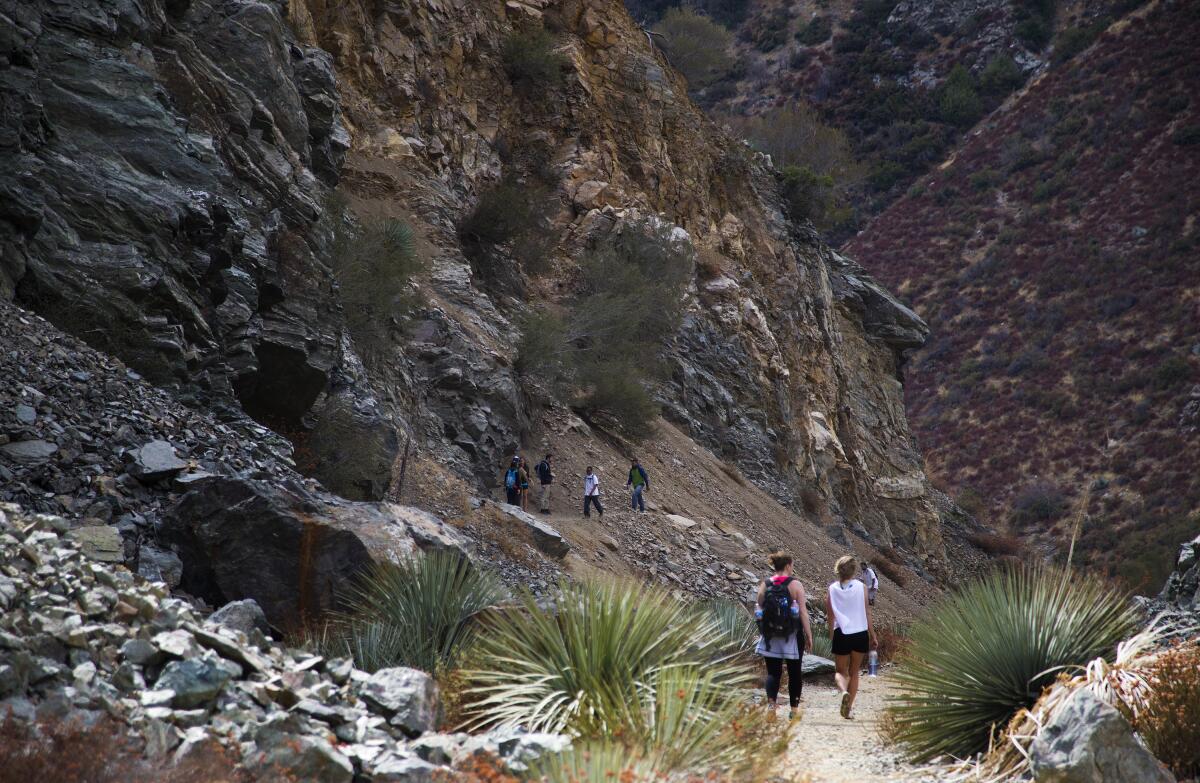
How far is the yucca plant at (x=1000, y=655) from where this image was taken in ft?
20.3

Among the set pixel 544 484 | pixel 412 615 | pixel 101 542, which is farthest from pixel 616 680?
pixel 544 484

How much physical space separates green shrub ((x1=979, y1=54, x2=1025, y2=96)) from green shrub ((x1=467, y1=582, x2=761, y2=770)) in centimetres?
7267

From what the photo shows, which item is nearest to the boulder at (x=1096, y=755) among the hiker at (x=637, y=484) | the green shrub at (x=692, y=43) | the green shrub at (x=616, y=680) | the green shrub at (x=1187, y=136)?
the green shrub at (x=616, y=680)

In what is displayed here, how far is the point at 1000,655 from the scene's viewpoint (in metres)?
6.29

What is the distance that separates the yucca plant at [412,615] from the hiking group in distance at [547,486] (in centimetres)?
1074

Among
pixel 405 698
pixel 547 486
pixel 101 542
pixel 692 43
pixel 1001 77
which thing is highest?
pixel 1001 77

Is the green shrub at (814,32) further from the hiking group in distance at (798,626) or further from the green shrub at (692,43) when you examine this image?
the hiking group in distance at (798,626)

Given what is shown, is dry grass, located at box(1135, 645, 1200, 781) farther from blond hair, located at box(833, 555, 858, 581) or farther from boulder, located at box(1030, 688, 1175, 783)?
blond hair, located at box(833, 555, 858, 581)

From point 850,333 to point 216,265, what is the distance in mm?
32845

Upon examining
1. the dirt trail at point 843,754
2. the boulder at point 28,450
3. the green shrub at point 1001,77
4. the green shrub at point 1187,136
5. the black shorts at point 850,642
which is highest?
the green shrub at point 1001,77

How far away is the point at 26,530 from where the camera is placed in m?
6.19

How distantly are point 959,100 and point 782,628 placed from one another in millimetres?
69161

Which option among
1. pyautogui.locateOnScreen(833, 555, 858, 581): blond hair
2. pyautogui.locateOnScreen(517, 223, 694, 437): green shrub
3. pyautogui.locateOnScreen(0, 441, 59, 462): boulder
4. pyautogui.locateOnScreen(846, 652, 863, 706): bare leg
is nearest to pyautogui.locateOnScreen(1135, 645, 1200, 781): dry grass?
pyautogui.locateOnScreen(833, 555, 858, 581): blond hair

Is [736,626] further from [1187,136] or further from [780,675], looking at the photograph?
[1187,136]
